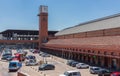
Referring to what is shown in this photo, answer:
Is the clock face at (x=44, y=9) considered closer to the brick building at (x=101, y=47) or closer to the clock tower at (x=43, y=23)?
the clock tower at (x=43, y=23)

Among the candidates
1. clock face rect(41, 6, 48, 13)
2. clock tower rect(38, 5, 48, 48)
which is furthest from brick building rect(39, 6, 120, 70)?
clock face rect(41, 6, 48, 13)

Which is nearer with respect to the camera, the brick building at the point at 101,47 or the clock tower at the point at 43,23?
the brick building at the point at 101,47

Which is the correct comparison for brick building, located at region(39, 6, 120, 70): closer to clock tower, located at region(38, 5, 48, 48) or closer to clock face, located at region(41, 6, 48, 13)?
clock tower, located at region(38, 5, 48, 48)

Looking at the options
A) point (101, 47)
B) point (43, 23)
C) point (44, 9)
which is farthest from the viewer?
point (44, 9)

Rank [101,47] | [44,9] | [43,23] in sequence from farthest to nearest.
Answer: [44,9] → [43,23] → [101,47]

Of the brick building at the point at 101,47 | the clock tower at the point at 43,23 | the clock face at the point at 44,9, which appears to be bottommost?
the brick building at the point at 101,47

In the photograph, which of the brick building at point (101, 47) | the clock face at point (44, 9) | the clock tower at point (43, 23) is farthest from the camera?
the clock face at point (44, 9)

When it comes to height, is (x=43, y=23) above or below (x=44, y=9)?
below

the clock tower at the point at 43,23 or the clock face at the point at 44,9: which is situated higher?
the clock face at the point at 44,9

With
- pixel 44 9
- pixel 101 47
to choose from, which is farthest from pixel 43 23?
pixel 101 47

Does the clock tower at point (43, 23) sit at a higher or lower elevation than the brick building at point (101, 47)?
higher

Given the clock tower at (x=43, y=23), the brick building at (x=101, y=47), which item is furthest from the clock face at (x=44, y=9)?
the brick building at (x=101, y=47)

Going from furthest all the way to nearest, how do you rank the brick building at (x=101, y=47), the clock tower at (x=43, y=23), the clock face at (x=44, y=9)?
1. the clock face at (x=44, y=9)
2. the clock tower at (x=43, y=23)
3. the brick building at (x=101, y=47)

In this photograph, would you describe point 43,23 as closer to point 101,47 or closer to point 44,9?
point 44,9
